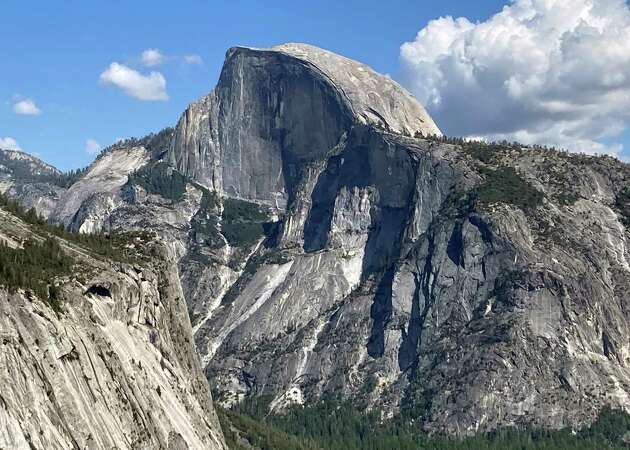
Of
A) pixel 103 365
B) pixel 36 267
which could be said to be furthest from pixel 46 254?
pixel 103 365

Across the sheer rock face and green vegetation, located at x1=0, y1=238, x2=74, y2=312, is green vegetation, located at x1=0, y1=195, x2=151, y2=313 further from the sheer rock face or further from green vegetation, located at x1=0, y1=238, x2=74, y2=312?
the sheer rock face

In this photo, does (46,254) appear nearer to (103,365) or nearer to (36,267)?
(36,267)

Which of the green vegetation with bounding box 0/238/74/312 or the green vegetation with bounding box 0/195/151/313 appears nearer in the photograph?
the green vegetation with bounding box 0/238/74/312

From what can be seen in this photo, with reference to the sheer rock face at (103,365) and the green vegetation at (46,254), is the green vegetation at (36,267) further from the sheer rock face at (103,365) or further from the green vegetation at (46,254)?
the sheer rock face at (103,365)

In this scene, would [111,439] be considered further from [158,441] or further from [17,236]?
[17,236]

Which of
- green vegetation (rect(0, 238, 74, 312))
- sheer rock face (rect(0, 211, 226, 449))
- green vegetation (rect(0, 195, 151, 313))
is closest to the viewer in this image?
sheer rock face (rect(0, 211, 226, 449))

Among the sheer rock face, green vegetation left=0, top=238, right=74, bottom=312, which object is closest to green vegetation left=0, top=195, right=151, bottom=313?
green vegetation left=0, top=238, right=74, bottom=312

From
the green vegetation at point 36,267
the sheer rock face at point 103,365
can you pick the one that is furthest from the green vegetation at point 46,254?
the sheer rock face at point 103,365
